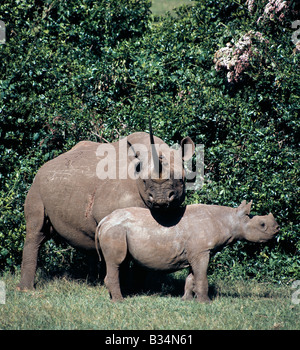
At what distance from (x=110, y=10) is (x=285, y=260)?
6396 mm

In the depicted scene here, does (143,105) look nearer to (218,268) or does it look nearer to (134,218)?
(218,268)

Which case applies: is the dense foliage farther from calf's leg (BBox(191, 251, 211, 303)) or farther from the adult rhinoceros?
calf's leg (BBox(191, 251, 211, 303))

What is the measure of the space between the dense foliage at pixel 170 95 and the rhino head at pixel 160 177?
2.42 m

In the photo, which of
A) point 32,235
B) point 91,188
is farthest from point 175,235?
point 32,235

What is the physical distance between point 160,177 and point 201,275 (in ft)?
4.23

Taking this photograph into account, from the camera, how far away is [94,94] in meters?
11.9

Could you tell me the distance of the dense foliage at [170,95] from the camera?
32.1 ft

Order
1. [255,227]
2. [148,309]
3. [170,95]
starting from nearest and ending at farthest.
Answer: [148,309] < [255,227] < [170,95]

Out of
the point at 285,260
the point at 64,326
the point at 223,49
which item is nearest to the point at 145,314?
the point at 64,326

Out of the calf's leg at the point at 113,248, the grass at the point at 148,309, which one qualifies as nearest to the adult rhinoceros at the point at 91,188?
the calf's leg at the point at 113,248

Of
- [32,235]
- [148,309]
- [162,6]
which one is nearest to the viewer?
[148,309]

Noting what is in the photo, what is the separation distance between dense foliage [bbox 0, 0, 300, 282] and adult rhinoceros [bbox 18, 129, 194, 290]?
150 cm

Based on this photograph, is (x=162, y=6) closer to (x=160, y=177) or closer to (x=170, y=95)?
(x=170, y=95)

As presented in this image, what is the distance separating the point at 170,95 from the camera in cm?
1159
